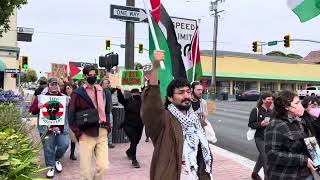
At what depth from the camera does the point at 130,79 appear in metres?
9.82

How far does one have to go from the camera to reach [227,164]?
375 inches

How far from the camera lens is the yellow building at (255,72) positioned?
2435 inches

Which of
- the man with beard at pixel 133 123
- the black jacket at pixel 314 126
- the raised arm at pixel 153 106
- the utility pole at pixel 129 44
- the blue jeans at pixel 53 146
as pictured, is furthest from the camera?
the utility pole at pixel 129 44

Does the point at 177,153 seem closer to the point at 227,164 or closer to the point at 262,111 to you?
the point at 262,111

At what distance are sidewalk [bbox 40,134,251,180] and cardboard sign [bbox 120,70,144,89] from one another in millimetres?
1529

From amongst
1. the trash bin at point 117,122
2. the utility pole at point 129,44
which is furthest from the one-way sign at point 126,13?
the trash bin at point 117,122

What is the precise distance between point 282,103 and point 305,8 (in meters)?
1.75

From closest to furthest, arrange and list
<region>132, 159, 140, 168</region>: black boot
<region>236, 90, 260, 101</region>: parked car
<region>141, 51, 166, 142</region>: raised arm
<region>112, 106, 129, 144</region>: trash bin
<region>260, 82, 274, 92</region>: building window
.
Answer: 1. <region>141, 51, 166, 142</region>: raised arm
2. <region>132, 159, 140, 168</region>: black boot
3. <region>112, 106, 129, 144</region>: trash bin
4. <region>236, 90, 260, 101</region>: parked car
5. <region>260, 82, 274, 92</region>: building window

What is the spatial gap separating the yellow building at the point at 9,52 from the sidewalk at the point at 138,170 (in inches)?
1319

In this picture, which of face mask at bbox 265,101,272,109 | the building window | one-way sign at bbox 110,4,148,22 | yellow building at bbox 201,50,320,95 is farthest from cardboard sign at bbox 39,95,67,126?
the building window

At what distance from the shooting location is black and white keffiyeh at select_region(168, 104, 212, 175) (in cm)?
386

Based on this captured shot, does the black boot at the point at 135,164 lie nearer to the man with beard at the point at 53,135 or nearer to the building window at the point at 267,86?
the man with beard at the point at 53,135

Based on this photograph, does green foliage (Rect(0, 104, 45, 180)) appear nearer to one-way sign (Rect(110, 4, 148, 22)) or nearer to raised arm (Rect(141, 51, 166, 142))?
raised arm (Rect(141, 51, 166, 142))

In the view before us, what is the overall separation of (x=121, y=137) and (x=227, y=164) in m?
3.45
